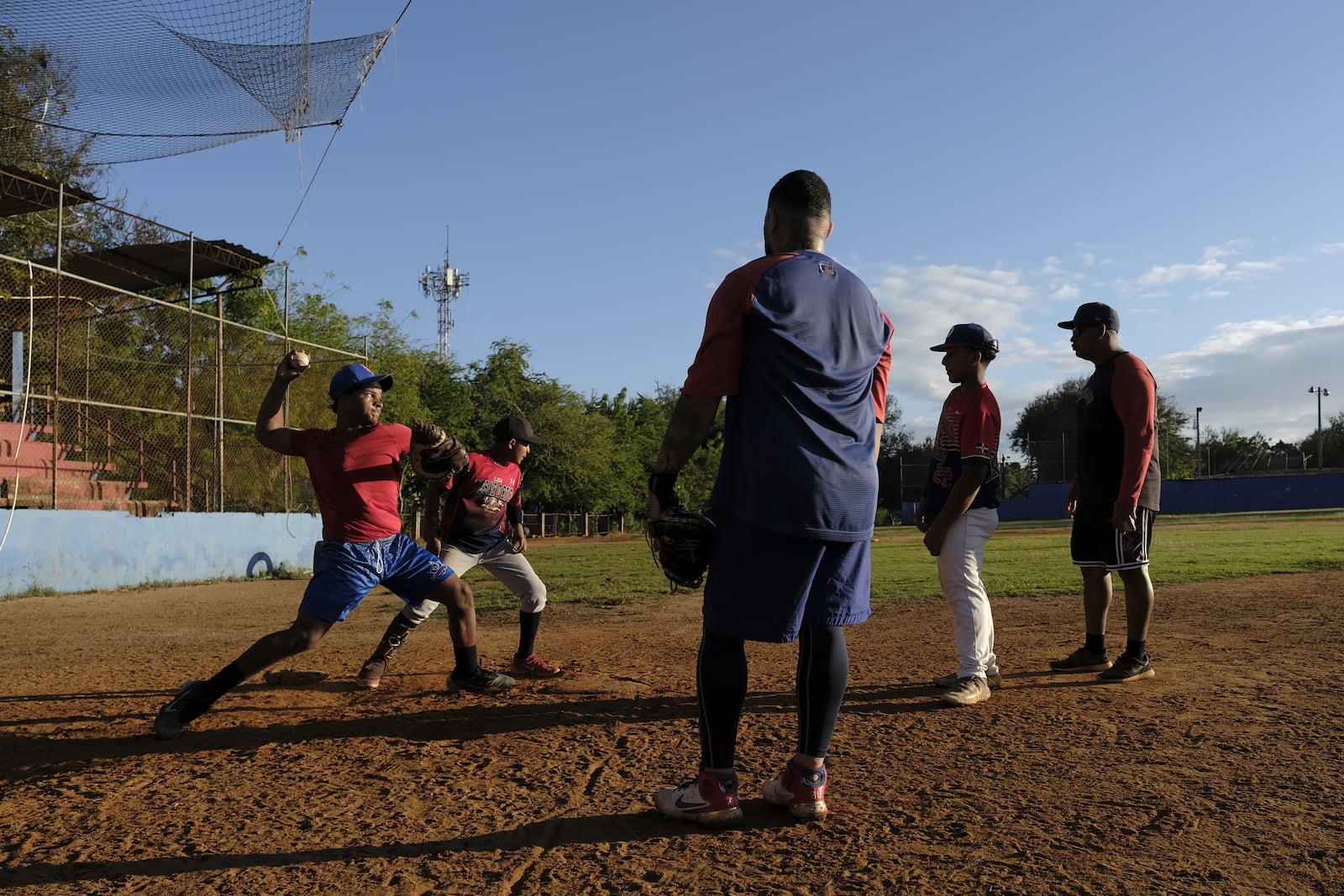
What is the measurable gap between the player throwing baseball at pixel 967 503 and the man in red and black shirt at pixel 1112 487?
0.66 meters

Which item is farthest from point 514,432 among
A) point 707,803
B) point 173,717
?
point 707,803

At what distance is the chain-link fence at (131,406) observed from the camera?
14.8 meters

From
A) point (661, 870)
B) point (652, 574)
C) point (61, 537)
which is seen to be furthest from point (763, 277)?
point (61, 537)

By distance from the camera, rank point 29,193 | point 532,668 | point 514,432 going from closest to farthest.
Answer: point 532,668 → point 514,432 → point 29,193

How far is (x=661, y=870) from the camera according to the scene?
8.89 feet

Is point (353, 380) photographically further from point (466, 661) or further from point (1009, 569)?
point (1009, 569)

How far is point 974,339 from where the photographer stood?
512 cm

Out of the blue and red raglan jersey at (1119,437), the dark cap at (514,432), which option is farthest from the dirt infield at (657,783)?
the dark cap at (514,432)

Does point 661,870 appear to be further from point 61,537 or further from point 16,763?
point 61,537

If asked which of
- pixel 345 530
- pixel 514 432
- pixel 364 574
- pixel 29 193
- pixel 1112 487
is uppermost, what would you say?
pixel 29 193

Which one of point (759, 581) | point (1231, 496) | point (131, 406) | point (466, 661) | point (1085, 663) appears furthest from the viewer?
point (1231, 496)

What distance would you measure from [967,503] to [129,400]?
15.6 metres

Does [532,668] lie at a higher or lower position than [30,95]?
lower

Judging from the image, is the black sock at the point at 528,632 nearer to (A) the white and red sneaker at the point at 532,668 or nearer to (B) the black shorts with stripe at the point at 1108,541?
(A) the white and red sneaker at the point at 532,668
